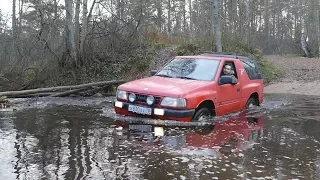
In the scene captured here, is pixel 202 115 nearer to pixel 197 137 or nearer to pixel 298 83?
pixel 197 137

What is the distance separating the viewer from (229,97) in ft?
31.9

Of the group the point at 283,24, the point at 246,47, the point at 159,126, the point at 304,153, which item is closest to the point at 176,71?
the point at 159,126

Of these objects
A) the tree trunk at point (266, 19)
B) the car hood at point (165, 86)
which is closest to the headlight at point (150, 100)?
the car hood at point (165, 86)

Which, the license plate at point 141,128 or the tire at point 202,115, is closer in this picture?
the license plate at point 141,128

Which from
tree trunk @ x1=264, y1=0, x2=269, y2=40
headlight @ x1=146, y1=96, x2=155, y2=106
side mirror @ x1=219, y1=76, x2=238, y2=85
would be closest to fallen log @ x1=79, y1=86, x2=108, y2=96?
side mirror @ x1=219, y1=76, x2=238, y2=85

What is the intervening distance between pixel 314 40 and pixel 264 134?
34.1 metres

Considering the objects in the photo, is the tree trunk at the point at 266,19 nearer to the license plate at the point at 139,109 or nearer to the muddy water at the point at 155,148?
the muddy water at the point at 155,148

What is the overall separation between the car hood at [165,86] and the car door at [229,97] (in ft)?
1.84

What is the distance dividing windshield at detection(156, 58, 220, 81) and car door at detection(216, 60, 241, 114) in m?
0.26

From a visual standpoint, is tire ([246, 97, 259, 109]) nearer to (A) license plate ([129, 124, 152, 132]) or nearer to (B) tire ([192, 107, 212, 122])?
(B) tire ([192, 107, 212, 122])

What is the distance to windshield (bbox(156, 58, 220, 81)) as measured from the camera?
374 inches

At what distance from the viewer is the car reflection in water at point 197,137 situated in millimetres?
6613

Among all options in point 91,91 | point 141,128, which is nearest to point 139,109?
point 141,128

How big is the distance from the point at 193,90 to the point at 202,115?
27.4 inches
